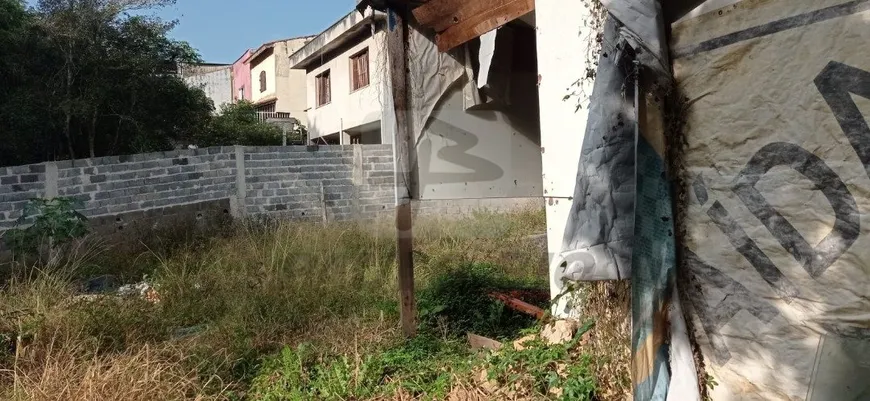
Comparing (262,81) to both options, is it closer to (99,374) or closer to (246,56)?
(246,56)

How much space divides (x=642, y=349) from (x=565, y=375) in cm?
47

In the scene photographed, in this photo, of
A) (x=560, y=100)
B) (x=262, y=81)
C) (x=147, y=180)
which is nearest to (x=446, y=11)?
(x=560, y=100)

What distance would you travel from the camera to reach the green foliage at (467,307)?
A: 3.96 metres

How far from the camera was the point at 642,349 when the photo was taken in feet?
6.95

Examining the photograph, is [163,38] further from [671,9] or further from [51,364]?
[671,9]

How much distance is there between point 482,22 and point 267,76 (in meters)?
20.8

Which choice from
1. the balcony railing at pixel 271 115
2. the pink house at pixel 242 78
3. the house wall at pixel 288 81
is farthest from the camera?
the pink house at pixel 242 78

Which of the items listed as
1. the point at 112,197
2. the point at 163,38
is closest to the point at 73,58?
the point at 163,38

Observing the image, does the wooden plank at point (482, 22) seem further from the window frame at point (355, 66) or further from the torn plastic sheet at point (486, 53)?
the window frame at point (355, 66)

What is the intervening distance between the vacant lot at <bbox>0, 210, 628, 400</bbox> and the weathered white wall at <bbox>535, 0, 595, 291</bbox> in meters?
0.52

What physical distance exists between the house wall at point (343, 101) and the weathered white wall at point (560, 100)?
9.73 m

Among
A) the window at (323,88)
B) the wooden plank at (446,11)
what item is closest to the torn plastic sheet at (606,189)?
the wooden plank at (446,11)

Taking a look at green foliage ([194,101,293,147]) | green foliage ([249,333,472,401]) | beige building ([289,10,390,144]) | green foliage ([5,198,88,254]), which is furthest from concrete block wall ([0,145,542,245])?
green foliage ([249,333,472,401])

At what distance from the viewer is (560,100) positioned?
9.26 ft
